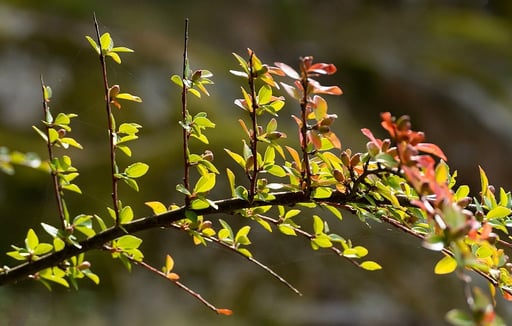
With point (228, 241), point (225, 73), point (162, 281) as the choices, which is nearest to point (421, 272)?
point (162, 281)

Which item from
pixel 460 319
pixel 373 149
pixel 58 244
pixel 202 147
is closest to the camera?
pixel 460 319

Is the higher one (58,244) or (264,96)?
(264,96)

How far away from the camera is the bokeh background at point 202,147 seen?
1828 millimetres

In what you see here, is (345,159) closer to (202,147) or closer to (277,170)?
(277,170)

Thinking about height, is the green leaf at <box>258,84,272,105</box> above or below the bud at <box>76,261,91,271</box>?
above

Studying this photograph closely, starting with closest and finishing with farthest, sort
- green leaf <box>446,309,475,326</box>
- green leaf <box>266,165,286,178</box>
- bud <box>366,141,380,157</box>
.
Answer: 1. green leaf <box>446,309,475,326</box>
2. bud <box>366,141,380,157</box>
3. green leaf <box>266,165,286,178</box>

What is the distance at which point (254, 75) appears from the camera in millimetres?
461

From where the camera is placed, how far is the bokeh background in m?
1.83

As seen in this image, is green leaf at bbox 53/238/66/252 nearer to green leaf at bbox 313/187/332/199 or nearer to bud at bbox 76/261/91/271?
bud at bbox 76/261/91/271

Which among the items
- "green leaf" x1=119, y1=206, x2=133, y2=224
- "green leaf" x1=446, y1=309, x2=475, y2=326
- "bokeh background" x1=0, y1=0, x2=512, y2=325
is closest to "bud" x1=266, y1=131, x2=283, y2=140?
"green leaf" x1=119, y1=206, x2=133, y2=224

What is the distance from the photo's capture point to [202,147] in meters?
1.98

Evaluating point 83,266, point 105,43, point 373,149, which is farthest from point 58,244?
point 373,149

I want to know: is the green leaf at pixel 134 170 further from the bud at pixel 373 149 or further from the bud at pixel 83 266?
the bud at pixel 373 149

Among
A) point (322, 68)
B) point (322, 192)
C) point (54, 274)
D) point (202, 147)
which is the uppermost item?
point (322, 68)
